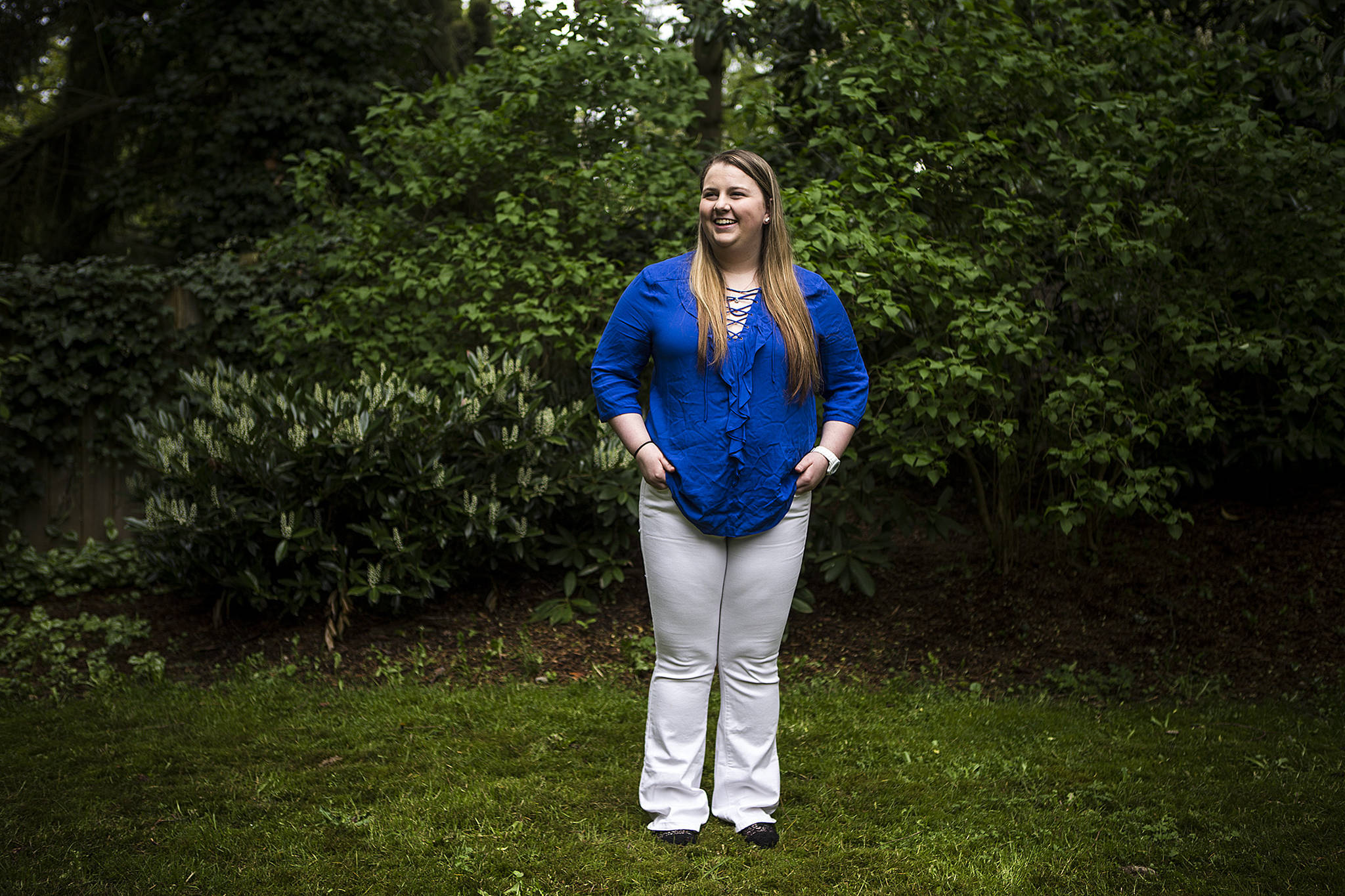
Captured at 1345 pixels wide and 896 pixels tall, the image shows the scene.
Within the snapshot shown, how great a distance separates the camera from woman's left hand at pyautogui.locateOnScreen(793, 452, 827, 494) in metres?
2.68

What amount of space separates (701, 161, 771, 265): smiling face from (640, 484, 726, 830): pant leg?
2.27ft

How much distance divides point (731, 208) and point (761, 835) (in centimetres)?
170

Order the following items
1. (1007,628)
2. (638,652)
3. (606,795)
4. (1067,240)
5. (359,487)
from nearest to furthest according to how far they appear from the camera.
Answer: (606,795), (1067,240), (638,652), (359,487), (1007,628)

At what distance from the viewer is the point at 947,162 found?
448 cm

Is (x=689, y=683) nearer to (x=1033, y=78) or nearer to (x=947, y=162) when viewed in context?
(x=947, y=162)

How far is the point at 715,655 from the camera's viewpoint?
2.82 meters

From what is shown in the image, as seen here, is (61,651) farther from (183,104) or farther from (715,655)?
(183,104)

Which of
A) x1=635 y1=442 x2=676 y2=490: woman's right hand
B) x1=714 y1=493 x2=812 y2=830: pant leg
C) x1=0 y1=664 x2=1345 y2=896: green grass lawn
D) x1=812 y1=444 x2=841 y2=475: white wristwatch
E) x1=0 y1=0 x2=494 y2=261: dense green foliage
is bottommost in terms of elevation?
x1=0 y1=664 x2=1345 y2=896: green grass lawn

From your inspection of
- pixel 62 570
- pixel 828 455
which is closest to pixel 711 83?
pixel 62 570

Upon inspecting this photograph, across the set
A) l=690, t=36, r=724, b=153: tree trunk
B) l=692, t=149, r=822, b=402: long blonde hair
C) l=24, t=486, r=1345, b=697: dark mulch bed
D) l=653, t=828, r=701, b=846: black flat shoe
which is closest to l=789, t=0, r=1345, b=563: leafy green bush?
l=24, t=486, r=1345, b=697: dark mulch bed

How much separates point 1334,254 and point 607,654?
3534 mm

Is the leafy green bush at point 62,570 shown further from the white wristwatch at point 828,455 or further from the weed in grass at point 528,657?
the white wristwatch at point 828,455

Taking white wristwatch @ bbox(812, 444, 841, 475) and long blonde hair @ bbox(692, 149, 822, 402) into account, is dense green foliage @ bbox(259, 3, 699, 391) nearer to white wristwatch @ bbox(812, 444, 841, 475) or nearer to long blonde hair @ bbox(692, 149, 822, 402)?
long blonde hair @ bbox(692, 149, 822, 402)

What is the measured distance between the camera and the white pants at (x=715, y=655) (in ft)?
8.90
